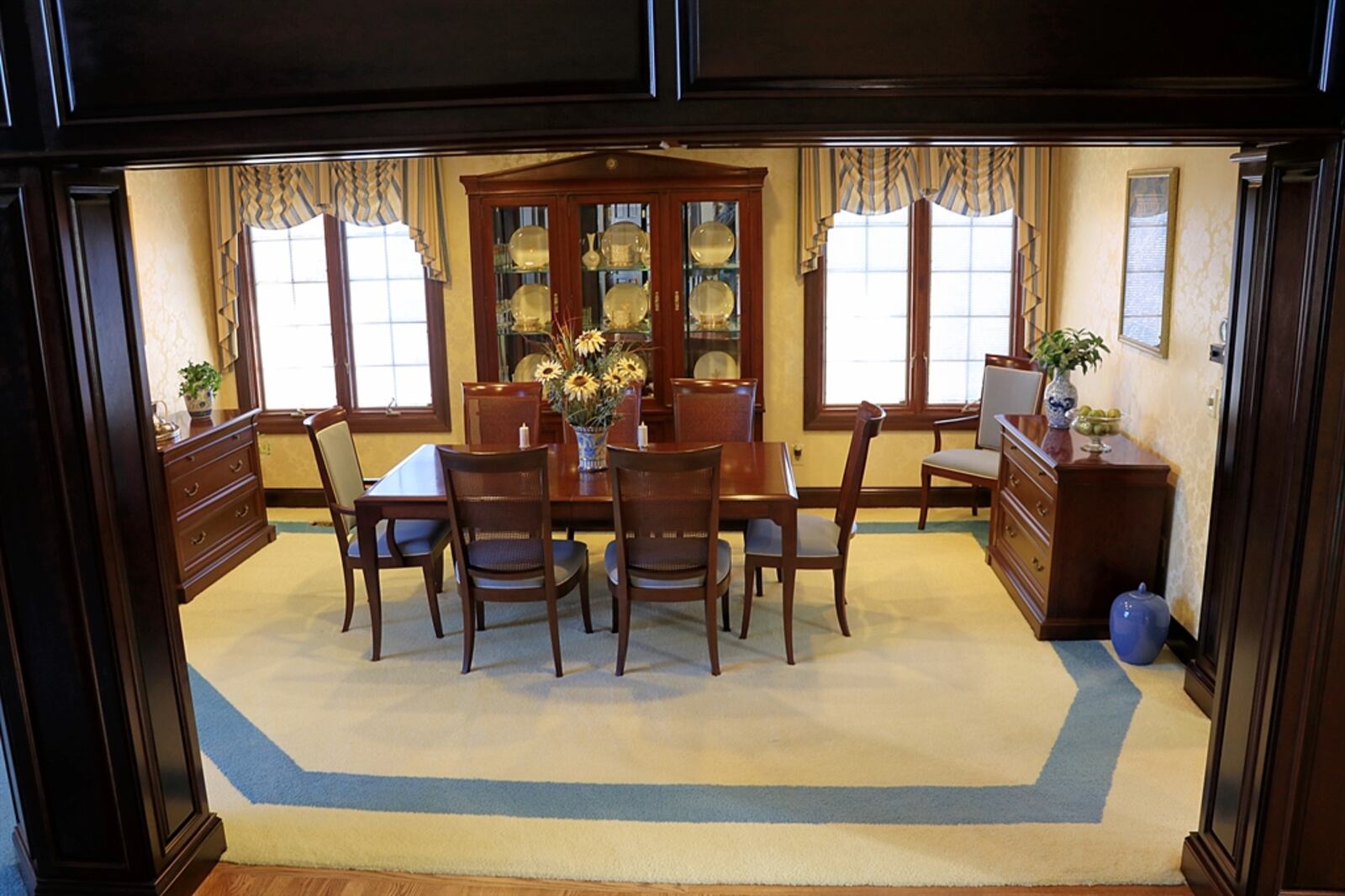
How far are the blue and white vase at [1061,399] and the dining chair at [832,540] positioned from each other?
105 centimetres

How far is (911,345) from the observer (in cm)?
637

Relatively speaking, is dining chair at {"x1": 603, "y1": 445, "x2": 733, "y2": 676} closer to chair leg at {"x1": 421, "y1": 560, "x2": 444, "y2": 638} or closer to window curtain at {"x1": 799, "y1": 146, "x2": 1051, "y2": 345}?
chair leg at {"x1": 421, "y1": 560, "x2": 444, "y2": 638}

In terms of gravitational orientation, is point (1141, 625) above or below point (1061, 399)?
below

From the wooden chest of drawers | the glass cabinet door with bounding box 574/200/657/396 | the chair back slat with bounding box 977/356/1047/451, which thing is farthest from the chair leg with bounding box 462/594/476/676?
the chair back slat with bounding box 977/356/1047/451

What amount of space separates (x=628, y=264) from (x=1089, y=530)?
2.89 meters

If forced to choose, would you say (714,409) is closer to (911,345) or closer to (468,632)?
(911,345)

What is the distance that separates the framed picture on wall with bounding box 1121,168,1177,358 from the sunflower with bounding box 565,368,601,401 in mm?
2433

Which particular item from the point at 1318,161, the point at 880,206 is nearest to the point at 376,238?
→ the point at 880,206

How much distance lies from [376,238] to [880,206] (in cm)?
303

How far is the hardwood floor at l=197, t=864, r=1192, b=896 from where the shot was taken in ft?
9.62

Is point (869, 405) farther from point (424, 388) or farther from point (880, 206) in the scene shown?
point (424, 388)

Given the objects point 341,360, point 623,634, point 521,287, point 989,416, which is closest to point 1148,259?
point 989,416

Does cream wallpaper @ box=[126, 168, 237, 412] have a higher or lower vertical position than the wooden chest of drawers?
higher

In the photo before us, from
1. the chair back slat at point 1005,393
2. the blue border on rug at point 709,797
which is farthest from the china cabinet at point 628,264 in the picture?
the blue border on rug at point 709,797
